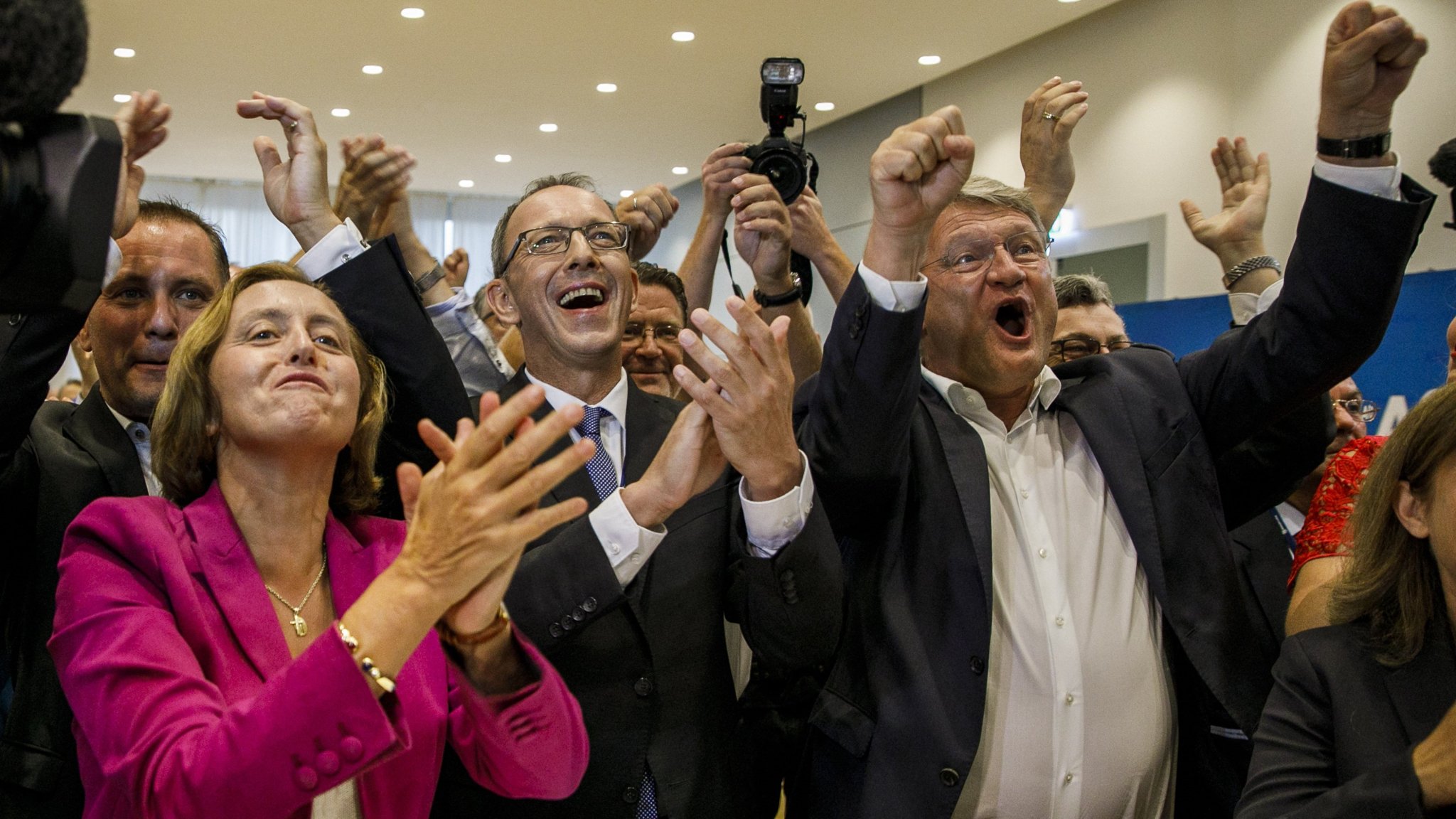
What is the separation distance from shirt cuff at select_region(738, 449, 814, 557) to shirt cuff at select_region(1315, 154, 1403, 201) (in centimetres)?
83

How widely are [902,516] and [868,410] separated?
0.82 feet

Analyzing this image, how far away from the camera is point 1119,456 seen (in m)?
1.84

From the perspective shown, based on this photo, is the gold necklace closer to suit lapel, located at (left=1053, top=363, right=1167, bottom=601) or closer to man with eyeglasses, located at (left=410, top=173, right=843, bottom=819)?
man with eyeglasses, located at (left=410, top=173, right=843, bottom=819)

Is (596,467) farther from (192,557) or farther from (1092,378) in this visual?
(1092,378)

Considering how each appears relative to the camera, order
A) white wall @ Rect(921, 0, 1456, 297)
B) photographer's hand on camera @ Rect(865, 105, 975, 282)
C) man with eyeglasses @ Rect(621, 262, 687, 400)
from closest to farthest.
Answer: photographer's hand on camera @ Rect(865, 105, 975, 282) < man with eyeglasses @ Rect(621, 262, 687, 400) < white wall @ Rect(921, 0, 1456, 297)

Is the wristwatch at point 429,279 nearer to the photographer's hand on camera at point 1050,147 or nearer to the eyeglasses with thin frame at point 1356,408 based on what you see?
the photographer's hand on camera at point 1050,147

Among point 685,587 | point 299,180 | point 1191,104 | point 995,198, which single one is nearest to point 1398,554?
point 995,198

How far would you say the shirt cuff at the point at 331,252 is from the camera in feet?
6.29

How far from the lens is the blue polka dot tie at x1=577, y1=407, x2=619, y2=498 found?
1.93m

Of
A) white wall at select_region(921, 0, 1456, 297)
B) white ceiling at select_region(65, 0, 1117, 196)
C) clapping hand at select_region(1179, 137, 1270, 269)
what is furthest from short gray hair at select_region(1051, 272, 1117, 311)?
white ceiling at select_region(65, 0, 1117, 196)

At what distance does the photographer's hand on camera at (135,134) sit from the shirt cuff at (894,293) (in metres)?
0.98

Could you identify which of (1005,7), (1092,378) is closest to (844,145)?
(1005,7)

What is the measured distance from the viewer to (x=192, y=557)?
4.88 ft

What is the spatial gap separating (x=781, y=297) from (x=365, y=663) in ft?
4.27
